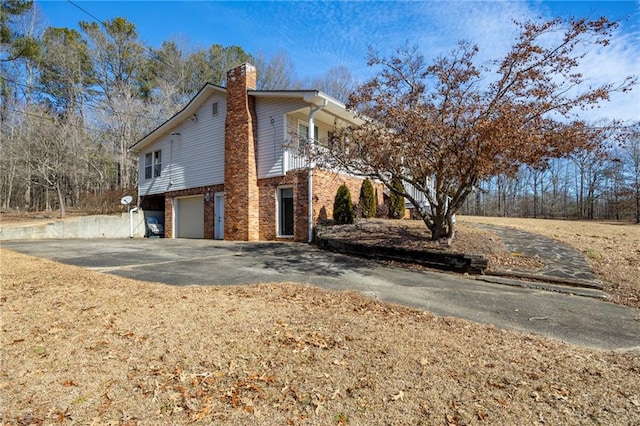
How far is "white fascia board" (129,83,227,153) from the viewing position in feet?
46.7

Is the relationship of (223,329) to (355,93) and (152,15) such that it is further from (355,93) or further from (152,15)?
(152,15)

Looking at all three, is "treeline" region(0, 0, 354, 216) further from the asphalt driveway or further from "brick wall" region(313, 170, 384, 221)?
"brick wall" region(313, 170, 384, 221)

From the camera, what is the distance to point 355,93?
858 cm

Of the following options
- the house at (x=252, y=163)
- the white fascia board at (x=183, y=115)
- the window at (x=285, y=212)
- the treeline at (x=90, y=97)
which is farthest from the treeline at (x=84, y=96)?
the window at (x=285, y=212)

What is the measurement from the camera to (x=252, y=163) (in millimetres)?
12852

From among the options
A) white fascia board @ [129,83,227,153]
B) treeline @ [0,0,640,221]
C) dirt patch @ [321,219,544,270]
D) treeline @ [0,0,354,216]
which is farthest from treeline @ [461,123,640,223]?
Result: white fascia board @ [129,83,227,153]

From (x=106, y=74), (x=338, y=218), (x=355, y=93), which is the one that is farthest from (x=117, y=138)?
(x=355, y=93)

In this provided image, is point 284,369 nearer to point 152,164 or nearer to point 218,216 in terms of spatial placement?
point 218,216

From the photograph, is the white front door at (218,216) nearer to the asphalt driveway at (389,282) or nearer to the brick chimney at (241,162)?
the brick chimney at (241,162)

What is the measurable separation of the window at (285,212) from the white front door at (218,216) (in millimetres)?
2875

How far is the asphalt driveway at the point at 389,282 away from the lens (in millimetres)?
4441

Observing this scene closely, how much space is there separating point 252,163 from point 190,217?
504 centimetres

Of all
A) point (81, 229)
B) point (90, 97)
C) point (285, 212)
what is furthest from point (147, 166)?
point (90, 97)

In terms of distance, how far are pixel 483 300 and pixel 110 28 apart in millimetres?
30218
